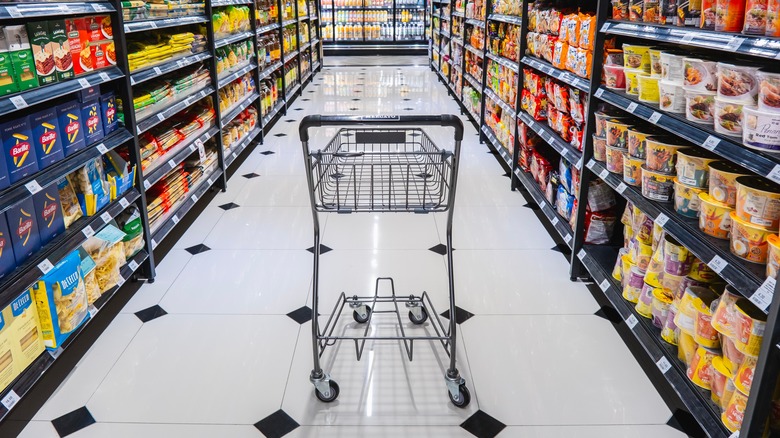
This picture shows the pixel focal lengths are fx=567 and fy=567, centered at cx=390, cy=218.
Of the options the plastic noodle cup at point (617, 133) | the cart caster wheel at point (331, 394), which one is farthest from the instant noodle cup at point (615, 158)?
the cart caster wheel at point (331, 394)

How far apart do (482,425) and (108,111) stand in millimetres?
2308

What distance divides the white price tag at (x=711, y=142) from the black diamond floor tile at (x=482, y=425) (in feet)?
4.03

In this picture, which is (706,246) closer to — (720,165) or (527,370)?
(720,165)

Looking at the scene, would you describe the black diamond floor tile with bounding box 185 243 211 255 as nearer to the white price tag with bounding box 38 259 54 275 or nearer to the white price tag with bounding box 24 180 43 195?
the white price tag with bounding box 38 259 54 275

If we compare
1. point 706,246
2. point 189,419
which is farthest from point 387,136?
point 189,419

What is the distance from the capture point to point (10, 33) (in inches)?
82.7

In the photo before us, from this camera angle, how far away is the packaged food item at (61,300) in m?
2.22

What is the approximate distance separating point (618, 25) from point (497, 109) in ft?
10.1

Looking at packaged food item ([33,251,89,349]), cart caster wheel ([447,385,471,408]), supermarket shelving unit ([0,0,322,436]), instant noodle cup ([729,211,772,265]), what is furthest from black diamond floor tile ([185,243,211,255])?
instant noodle cup ([729,211,772,265])

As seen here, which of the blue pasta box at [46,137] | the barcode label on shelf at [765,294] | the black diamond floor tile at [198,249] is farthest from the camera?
the black diamond floor tile at [198,249]

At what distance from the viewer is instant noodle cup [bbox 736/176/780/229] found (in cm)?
173

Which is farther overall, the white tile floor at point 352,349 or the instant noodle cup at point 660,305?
the instant noodle cup at point 660,305

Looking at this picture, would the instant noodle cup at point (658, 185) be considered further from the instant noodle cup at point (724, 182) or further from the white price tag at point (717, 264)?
the white price tag at point (717, 264)

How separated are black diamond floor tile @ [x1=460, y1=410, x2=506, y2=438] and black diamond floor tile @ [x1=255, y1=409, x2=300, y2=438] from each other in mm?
649
